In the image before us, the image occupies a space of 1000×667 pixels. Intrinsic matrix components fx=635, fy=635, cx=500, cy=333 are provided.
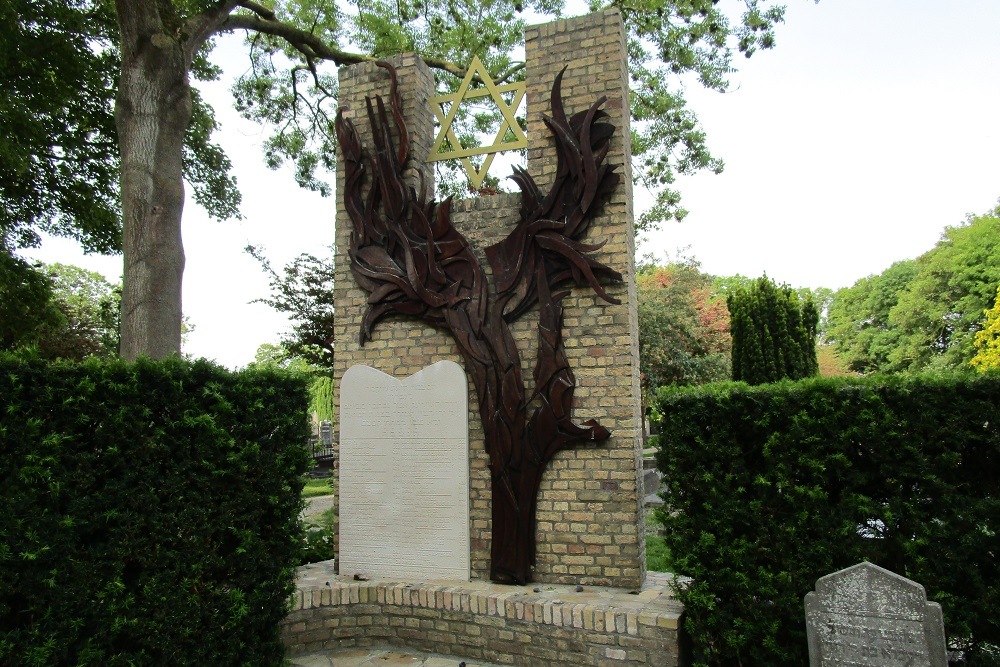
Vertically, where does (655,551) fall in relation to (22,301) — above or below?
below

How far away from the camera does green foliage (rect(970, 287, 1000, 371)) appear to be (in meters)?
22.1

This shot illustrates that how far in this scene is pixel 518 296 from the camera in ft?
18.9

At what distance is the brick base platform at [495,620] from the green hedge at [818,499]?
478mm

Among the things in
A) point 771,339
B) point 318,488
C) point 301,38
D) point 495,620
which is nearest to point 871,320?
point 771,339

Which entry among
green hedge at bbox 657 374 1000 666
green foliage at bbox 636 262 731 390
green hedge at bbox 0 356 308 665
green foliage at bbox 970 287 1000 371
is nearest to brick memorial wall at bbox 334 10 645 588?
green hedge at bbox 657 374 1000 666

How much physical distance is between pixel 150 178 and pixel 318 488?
40.0ft

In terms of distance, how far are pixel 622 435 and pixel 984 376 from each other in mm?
2509

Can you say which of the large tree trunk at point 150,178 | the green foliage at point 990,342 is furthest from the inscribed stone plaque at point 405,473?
the green foliage at point 990,342

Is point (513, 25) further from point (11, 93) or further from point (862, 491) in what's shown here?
point (862, 491)

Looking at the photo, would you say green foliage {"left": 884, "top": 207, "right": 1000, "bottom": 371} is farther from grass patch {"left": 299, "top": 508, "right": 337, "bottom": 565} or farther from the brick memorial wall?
grass patch {"left": 299, "top": 508, "right": 337, "bottom": 565}

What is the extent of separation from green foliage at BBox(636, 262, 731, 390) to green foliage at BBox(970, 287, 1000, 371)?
917cm

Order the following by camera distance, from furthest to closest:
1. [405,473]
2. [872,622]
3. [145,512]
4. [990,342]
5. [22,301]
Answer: [990,342] → [22,301] → [405,473] → [145,512] → [872,622]

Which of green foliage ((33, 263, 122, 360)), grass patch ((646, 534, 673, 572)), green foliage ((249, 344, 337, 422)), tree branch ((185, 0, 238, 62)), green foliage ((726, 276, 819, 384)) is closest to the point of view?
green foliage ((249, 344, 337, 422))

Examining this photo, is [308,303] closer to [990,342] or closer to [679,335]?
[679,335]
